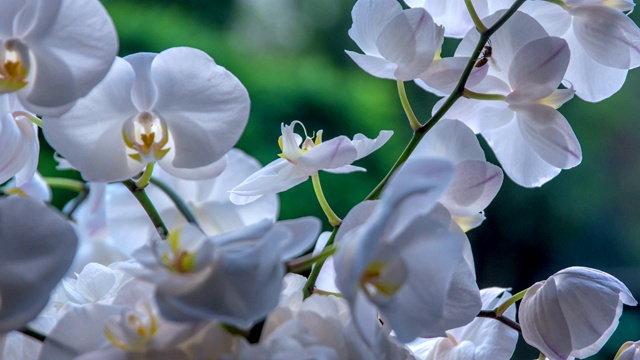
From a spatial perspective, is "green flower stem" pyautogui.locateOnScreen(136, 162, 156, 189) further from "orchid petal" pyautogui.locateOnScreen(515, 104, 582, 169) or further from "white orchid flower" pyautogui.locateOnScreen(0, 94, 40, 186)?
"orchid petal" pyautogui.locateOnScreen(515, 104, 582, 169)

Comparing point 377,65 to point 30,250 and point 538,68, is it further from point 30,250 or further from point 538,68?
point 30,250

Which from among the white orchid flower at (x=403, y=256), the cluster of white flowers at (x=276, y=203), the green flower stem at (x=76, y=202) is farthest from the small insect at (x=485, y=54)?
the green flower stem at (x=76, y=202)

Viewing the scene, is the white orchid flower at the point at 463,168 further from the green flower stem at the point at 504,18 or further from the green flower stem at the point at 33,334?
the green flower stem at the point at 33,334

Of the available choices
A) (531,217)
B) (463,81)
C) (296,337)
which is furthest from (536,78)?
(531,217)

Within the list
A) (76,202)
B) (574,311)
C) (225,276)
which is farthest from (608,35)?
(76,202)

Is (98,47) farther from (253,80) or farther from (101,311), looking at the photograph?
(253,80)

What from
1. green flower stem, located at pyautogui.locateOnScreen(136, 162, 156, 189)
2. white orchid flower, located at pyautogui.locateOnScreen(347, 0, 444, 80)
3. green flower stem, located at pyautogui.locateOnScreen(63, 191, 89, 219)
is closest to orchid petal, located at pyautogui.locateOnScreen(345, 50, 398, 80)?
white orchid flower, located at pyautogui.locateOnScreen(347, 0, 444, 80)
